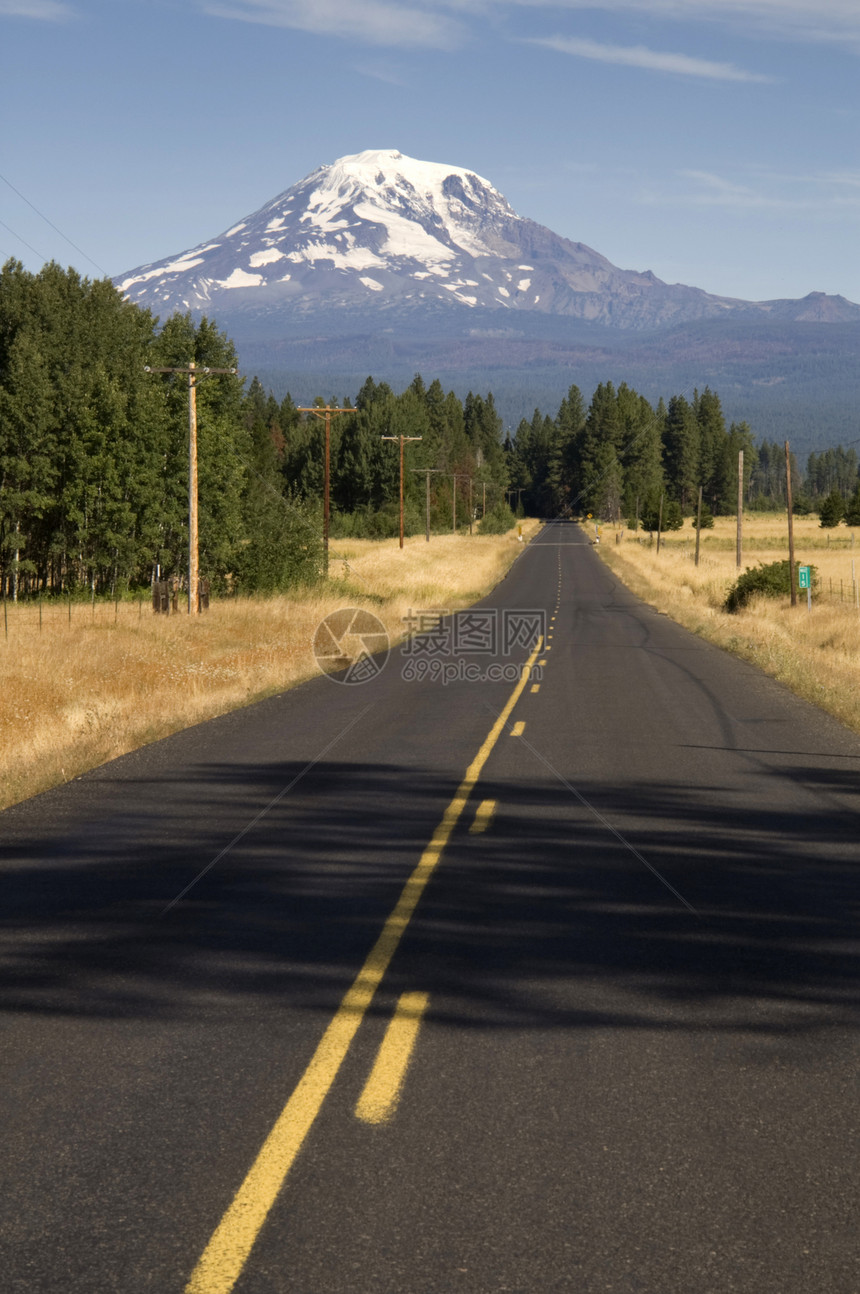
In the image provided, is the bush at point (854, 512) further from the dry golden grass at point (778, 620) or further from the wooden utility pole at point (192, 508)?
the wooden utility pole at point (192, 508)

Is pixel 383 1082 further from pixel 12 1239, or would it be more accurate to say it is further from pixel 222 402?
pixel 222 402

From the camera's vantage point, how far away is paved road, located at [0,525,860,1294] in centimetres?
369

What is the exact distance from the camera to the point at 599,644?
1174 inches

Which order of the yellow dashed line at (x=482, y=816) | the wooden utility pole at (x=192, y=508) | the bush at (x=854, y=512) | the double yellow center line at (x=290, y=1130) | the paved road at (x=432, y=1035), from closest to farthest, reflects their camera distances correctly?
the double yellow center line at (x=290, y=1130) < the paved road at (x=432, y=1035) < the yellow dashed line at (x=482, y=816) < the wooden utility pole at (x=192, y=508) < the bush at (x=854, y=512)

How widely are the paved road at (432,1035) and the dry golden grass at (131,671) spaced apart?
203cm

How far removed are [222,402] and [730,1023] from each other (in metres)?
73.5

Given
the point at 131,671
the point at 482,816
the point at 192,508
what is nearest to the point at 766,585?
the point at 192,508

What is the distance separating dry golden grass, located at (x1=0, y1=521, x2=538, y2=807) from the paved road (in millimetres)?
2034

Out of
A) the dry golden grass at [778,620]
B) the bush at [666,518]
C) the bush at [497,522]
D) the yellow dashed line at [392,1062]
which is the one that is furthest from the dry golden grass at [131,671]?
the bush at [666,518]

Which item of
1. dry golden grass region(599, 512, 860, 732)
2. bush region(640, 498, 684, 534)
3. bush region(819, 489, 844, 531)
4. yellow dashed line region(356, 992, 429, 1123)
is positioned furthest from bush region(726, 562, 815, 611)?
bush region(819, 489, 844, 531)

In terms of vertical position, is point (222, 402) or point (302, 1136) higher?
point (222, 402)

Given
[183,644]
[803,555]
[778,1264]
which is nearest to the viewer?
[778,1264]

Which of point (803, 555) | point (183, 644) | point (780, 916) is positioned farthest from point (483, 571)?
A: point (780, 916)

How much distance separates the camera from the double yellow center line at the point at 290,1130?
11.7 ft
